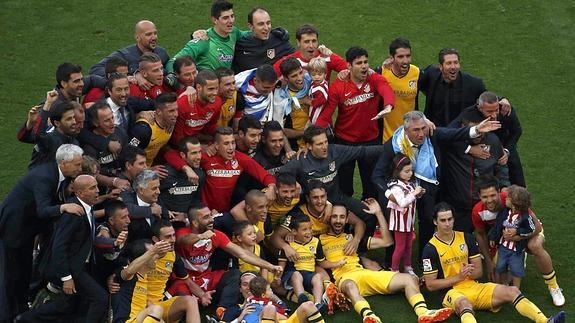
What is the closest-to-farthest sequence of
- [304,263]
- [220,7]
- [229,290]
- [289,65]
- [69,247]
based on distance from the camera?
1. [69,247]
2. [229,290]
3. [304,263]
4. [289,65]
5. [220,7]

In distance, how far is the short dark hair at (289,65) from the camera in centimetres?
1216

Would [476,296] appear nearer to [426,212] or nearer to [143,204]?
[426,212]

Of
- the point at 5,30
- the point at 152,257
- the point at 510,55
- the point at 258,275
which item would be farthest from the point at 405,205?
the point at 5,30

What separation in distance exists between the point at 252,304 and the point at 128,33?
6683 mm

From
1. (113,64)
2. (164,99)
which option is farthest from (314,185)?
(113,64)

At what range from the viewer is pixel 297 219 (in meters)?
11.8

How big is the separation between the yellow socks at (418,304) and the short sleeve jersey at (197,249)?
178 cm

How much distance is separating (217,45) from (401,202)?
8.90 feet

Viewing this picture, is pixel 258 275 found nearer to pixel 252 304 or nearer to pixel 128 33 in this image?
pixel 252 304

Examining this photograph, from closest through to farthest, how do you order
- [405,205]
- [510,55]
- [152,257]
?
[152,257]
[405,205]
[510,55]

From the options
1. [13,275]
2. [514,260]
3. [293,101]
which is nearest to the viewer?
[13,275]

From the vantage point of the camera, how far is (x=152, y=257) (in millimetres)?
10773

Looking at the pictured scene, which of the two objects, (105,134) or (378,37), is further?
(378,37)

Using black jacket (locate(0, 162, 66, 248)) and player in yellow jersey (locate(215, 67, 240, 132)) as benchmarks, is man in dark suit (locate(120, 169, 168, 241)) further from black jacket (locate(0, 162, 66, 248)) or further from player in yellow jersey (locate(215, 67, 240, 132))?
player in yellow jersey (locate(215, 67, 240, 132))
